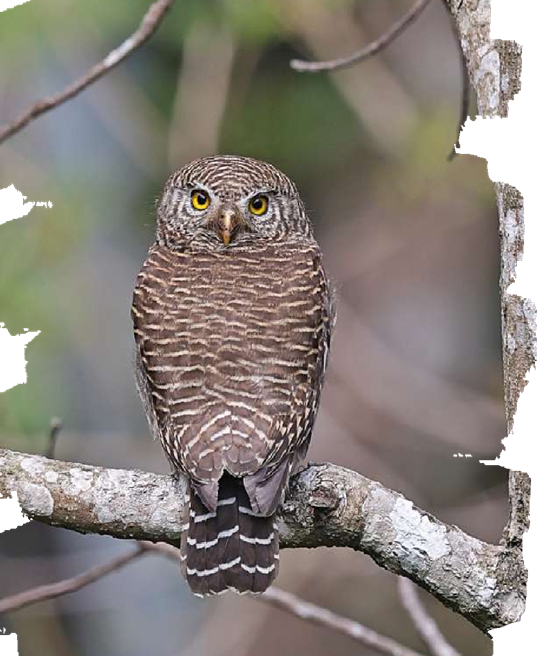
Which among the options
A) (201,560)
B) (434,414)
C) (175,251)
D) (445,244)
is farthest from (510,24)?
(445,244)

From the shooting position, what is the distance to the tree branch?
2.92 m

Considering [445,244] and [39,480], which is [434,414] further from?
[39,480]

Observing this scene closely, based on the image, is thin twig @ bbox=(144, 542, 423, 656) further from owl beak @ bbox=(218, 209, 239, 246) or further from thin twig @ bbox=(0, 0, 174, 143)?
owl beak @ bbox=(218, 209, 239, 246)

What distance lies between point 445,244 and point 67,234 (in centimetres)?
230

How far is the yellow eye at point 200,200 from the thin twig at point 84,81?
4.81ft

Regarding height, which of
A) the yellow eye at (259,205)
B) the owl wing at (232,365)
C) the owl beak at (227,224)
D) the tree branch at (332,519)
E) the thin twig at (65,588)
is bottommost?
the thin twig at (65,588)

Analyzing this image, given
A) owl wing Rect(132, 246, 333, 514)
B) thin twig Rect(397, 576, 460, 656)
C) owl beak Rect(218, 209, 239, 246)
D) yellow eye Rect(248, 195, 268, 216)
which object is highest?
yellow eye Rect(248, 195, 268, 216)

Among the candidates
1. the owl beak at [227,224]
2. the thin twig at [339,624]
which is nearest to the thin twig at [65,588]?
the thin twig at [339,624]

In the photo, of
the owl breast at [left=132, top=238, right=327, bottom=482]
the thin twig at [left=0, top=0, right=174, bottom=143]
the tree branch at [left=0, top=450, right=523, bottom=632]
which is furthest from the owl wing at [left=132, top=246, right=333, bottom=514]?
the thin twig at [left=0, top=0, right=174, bottom=143]

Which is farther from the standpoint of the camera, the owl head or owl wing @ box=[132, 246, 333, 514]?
the owl head

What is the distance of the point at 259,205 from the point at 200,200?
217mm

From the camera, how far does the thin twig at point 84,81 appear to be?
2.75 meters

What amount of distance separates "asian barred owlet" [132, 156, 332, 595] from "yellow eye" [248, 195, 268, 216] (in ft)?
0.15

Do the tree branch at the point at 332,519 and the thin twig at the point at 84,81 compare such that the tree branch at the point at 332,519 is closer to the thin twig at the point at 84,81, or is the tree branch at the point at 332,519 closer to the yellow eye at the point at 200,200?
the thin twig at the point at 84,81
